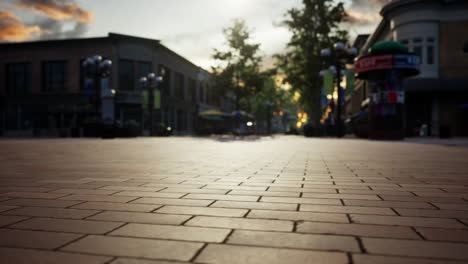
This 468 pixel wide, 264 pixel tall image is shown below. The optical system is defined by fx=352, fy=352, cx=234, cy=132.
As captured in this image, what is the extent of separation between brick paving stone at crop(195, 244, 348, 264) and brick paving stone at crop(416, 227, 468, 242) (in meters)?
0.65

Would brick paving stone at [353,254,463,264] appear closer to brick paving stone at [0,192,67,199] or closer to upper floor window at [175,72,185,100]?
brick paving stone at [0,192,67,199]

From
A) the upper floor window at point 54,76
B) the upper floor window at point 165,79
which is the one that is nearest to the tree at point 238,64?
the upper floor window at point 165,79

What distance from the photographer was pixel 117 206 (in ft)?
8.92

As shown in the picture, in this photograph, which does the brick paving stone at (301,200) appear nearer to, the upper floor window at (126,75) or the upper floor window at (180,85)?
the upper floor window at (126,75)

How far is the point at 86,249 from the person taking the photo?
172cm

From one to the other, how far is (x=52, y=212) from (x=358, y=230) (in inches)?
81.6

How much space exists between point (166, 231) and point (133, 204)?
87 centimetres

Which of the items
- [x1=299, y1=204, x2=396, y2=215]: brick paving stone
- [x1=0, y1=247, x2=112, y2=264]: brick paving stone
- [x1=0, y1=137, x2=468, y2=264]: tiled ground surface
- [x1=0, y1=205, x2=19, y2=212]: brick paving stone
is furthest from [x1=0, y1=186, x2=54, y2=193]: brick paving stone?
[x1=299, y1=204, x2=396, y2=215]: brick paving stone

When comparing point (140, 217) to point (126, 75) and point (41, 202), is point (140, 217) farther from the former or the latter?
point (126, 75)

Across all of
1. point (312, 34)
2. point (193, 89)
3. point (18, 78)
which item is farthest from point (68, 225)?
point (193, 89)

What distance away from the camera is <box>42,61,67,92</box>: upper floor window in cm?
3478

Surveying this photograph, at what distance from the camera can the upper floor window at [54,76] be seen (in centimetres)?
3478

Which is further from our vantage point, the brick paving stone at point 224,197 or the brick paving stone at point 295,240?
the brick paving stone at point 224,197

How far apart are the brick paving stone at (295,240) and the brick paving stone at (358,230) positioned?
103 mm
